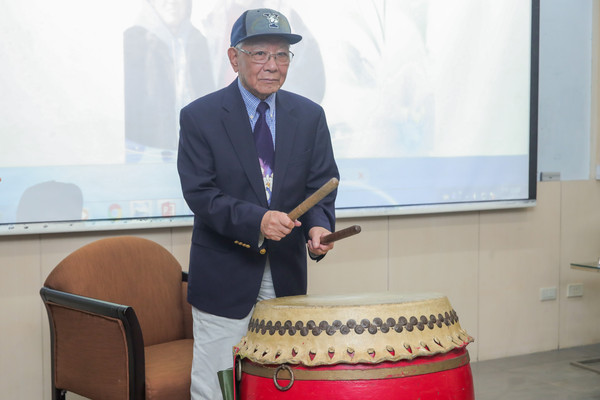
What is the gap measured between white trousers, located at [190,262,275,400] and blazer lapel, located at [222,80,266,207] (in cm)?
24

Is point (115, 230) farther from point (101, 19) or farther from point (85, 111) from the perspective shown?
point (101, 19)

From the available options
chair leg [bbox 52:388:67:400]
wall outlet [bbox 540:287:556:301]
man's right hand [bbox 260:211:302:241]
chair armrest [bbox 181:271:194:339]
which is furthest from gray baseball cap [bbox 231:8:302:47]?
wall outlet [bbox 540:287:556:301]

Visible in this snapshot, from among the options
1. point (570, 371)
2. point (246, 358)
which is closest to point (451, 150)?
point (570, 371)

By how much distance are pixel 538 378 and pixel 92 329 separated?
2.37 m

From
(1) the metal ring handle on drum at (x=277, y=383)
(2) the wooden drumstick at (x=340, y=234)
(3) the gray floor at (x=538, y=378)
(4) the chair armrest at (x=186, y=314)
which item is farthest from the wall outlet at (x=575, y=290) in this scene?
(1) the metal ring handle on drum at (x=277, y=383)

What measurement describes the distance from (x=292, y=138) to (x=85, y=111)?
4.06ft

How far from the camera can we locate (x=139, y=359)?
2307mm

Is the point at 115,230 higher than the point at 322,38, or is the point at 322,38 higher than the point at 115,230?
the point at 322,38

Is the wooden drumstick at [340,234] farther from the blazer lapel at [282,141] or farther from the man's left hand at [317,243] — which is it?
the blazer lapel at [282,141]

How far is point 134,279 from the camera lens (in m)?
2.77

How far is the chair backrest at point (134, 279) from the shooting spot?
102 inches

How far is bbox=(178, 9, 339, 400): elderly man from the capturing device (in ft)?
6.54

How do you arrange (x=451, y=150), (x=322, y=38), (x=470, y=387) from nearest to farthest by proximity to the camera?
(x=470, y=387), (x=322, y=38), (x=451, y=150)

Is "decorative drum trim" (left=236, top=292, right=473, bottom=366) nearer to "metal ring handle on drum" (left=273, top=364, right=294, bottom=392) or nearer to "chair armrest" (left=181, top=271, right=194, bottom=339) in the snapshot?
"metal ring handle on drum" (left=273, top=364, right=294, bottom=392)
